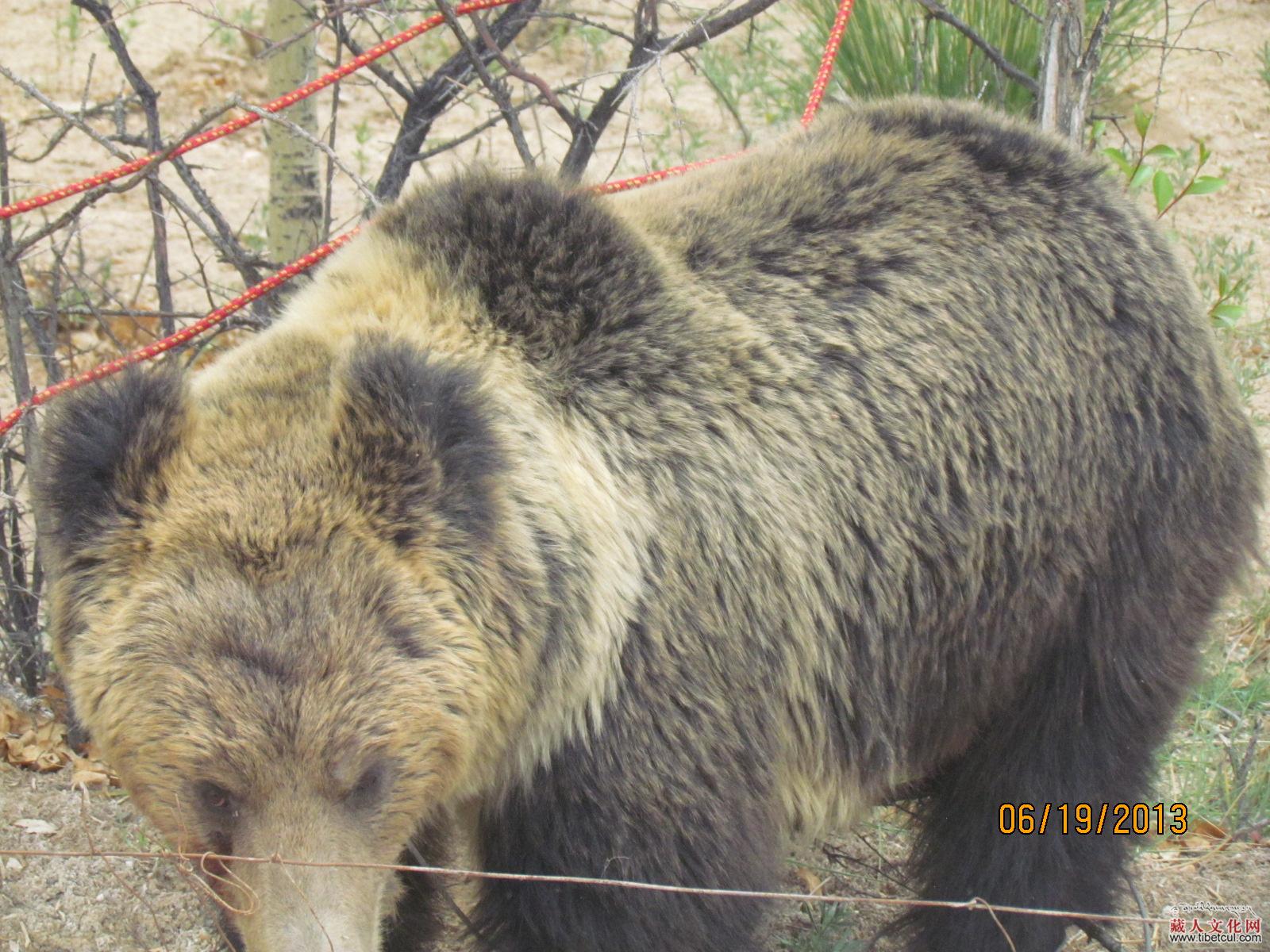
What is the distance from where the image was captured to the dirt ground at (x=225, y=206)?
3.82m

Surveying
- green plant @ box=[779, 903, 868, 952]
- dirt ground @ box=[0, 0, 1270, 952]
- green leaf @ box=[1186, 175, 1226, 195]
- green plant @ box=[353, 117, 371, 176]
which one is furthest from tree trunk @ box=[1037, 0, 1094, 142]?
green plant @ box=[353, 117, 371, 176]

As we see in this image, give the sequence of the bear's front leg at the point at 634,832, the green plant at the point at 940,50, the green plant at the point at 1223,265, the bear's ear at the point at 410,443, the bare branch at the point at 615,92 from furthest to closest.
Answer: the green plant at the point at 1223,265, the green plant at the point at 940,50, the bare branch at the point at 615,92, the bear's front leg at the point at 634,832, the bear's ear at the point at 410,443

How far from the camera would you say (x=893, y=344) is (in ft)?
10.1

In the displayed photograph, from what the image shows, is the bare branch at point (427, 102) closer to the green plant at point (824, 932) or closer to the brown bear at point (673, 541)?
the brown bear at point (673, 541)

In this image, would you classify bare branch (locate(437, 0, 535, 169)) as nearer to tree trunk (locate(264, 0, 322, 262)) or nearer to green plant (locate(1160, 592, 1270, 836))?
tree trunk (locate(264, 0, 322, 262))

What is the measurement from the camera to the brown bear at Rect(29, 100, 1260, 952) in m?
2.38

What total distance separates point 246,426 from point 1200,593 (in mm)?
2306

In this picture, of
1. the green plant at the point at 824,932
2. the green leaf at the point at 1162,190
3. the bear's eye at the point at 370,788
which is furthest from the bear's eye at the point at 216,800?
the green leaf at the point at 1162,190

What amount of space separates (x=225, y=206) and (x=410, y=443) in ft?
21.4

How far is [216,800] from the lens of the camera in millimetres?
2363

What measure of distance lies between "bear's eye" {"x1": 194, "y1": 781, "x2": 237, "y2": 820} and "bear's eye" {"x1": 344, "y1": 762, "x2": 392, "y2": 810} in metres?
0.19

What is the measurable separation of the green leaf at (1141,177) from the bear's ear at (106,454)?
4.00 metres

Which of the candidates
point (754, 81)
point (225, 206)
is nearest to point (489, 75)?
point (225, 206)

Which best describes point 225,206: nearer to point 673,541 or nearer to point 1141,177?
point 1141,177
